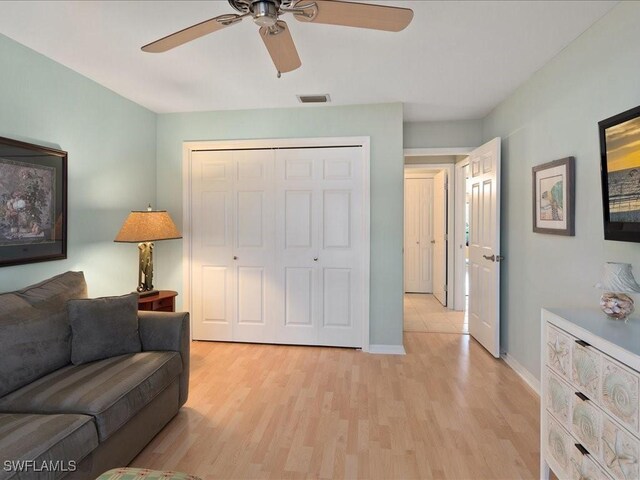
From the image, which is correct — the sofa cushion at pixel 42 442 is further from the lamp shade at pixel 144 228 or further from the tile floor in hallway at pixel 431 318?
the tile floor in hallway at pixel 431 318

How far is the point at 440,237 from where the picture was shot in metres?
5.75

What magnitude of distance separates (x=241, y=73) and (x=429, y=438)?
2.91 metres

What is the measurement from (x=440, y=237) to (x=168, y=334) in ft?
15.2

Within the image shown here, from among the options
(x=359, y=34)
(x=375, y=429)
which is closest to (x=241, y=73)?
(x=359, y=34)

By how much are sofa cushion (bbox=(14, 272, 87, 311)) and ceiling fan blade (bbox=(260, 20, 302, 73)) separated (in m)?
1.96

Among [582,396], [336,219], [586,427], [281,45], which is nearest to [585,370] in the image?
[582,396]

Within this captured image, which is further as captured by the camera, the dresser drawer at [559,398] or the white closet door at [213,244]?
the white closet door at [213,244]

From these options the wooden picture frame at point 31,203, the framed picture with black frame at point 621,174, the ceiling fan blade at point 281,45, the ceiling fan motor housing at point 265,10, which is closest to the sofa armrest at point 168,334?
the wooden picture frame at point 31,203

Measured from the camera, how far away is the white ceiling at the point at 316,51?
6.38 feet

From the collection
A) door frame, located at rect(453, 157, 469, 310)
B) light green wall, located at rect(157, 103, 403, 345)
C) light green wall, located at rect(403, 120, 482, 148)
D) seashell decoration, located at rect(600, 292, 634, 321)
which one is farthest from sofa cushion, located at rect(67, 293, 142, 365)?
door frame, located at rect(453, 157, 469, 310)

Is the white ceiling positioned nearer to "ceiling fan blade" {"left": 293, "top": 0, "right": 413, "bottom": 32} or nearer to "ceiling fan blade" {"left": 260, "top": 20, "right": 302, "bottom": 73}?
"ceiling fan blade" {"left": 260, "top": 20, "right": 302, "bottom": 73}

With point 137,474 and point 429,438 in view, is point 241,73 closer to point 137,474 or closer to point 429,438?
point 137,474

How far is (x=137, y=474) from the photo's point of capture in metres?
1.20

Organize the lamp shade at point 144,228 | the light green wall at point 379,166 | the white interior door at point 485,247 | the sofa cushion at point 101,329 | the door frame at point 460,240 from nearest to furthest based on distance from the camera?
the sofa cushion at point 101,329 → the lamp shade at point 144,228 → the white interior door at point 485,247 → the light green wall at point 379,166 → the door frame at point 460,240
